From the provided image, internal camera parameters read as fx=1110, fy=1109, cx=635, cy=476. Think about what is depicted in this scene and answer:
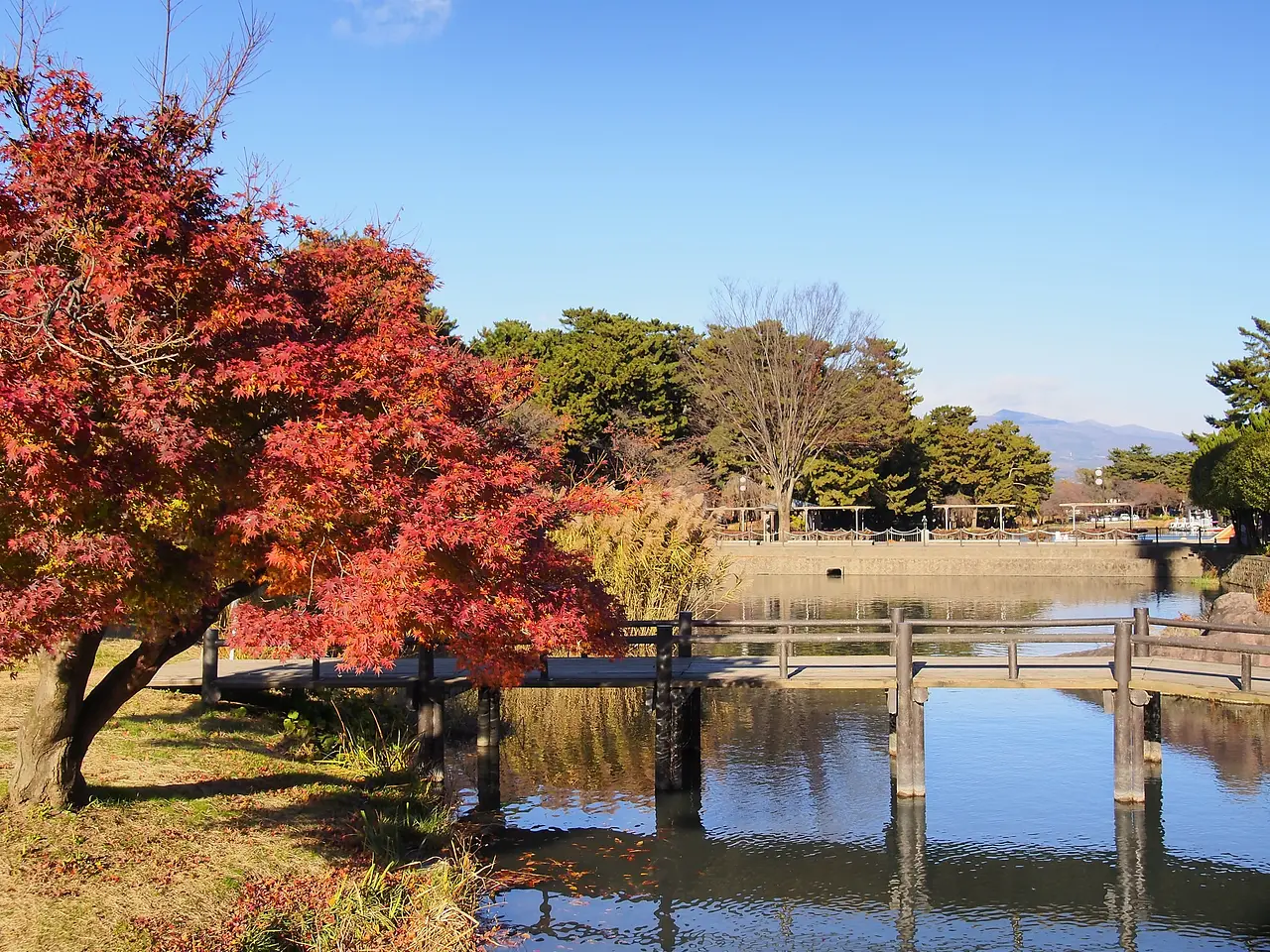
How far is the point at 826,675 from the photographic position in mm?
15133

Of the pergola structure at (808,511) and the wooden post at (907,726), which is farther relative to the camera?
the pergola structure at (808,511)

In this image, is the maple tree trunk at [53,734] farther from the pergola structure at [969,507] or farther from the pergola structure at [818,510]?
the pergola structure at [969,507]

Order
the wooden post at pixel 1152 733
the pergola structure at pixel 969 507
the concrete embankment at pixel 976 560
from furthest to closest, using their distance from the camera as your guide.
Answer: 1. the pergola structure at pixel 969 507
2. the concrete embankment at pixel 976 560
3. the wooden post at pixel 1152 733

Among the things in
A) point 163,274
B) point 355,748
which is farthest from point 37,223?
point 355,748

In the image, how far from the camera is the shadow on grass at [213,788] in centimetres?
1055

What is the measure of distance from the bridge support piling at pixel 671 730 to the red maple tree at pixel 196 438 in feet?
16.7

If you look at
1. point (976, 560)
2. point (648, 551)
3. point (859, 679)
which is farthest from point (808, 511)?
point (859, 679)

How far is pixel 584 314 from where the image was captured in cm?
5200

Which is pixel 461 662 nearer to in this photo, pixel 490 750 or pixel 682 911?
pixel 682 911

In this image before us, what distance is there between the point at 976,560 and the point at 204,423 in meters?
44.7

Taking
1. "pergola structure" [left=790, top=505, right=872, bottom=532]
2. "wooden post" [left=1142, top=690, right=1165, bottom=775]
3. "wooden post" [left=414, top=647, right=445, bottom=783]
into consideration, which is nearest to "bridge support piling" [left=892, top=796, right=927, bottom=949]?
"wooden post" [left=1142, top=690, right=1165, bottom=775]

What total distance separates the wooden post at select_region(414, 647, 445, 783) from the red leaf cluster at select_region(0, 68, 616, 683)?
15.7ft

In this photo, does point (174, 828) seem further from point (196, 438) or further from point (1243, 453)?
point (1243, 453)

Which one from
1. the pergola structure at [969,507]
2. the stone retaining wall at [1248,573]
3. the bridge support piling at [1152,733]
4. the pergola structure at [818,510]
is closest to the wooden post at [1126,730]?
the bridge support piling at [1152,733]
